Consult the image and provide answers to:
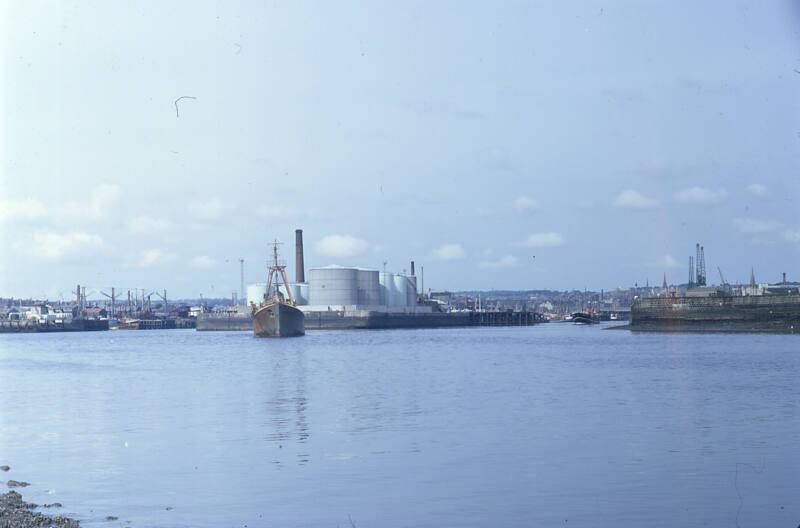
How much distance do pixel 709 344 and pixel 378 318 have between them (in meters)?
86.1

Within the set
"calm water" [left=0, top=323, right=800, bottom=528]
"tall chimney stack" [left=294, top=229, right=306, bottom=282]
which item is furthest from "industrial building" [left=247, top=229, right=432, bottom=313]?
"calm water" [left=0, top=323, right=800, bottom=528]

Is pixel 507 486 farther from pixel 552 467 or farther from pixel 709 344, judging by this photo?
pixel 709 344

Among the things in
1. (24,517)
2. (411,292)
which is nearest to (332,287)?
(411,292)

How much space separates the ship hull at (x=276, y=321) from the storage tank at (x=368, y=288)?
43895mm

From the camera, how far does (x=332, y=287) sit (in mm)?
168125

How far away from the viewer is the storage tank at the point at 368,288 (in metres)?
173

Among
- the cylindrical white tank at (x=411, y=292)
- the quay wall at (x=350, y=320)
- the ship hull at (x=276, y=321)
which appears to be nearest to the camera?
the ship hull at (x=276, y=321)

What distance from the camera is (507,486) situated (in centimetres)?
2183

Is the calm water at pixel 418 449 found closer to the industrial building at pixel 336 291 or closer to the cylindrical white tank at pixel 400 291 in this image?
the industrial building at pixel 336 291

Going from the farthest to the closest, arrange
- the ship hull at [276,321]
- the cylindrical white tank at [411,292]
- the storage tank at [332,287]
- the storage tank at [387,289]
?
the cylindrical white tank at [411,292] → the storage tank at [387,289] → the storage tank at [332,287] → the ship hull at [276,321]

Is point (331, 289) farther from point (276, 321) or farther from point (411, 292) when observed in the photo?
point (276, 321)

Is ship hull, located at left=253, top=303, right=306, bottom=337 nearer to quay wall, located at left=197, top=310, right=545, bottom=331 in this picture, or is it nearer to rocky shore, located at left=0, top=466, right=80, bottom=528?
quay wall, located at left=197, top=310, right=545, bottom=331

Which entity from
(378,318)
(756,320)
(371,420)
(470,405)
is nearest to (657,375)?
(470,405)

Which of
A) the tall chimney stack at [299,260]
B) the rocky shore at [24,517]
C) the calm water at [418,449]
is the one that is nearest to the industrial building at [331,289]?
the tall chimney stack at [299,260]
